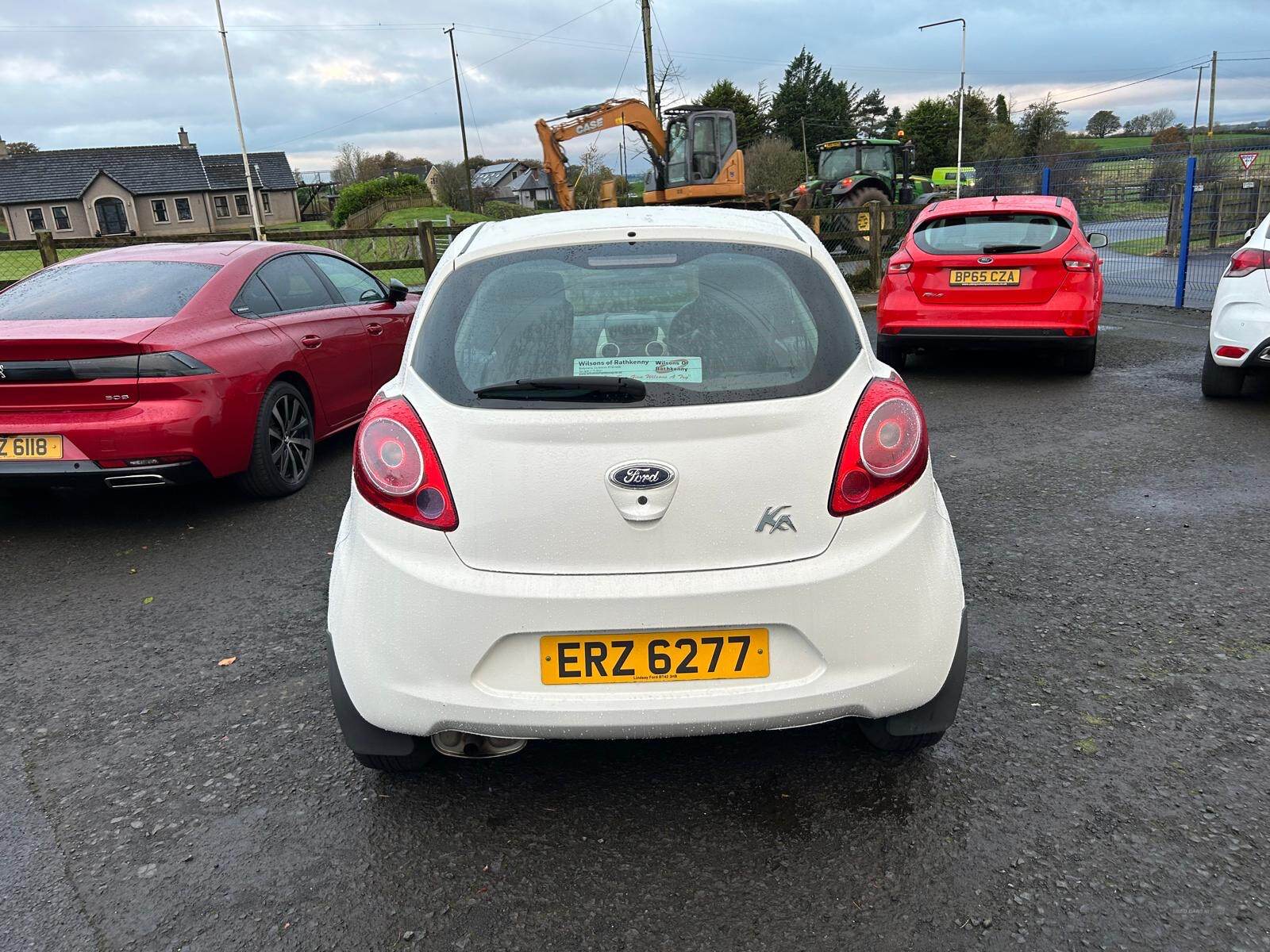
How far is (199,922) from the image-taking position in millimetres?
2268

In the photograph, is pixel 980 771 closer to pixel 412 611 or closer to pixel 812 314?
pixel 812 314

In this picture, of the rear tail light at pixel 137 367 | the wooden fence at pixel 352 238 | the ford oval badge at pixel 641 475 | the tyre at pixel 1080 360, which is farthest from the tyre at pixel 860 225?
the ford oval badge at pixel 641 475

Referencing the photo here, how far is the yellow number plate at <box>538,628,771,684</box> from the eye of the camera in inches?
89.4

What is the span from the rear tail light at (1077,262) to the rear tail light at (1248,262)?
1.17 meters

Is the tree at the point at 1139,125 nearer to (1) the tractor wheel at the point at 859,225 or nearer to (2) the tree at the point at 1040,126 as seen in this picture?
(2) the tree at the point at 1040,126

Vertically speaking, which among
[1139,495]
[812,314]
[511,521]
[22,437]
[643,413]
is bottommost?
Result: [1139,495]

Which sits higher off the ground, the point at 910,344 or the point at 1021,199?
the point at 1021,199

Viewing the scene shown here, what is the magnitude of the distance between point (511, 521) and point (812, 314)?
0.97 metres

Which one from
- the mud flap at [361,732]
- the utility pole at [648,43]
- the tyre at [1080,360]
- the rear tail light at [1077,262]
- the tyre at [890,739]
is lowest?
the tyre at [1080,360]

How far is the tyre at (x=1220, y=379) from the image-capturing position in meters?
7.13

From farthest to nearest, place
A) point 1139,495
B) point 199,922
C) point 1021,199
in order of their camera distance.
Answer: point 1021,199 < point 1139,495 < point 199,922

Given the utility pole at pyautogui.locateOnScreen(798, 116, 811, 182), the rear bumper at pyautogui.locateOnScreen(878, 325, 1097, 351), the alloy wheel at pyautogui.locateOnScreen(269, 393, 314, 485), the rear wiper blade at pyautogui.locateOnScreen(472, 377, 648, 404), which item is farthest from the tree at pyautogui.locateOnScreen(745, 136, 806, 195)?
the rear wiper blade at pyautogui.locateOnScreen(472, 377, 648, 404)

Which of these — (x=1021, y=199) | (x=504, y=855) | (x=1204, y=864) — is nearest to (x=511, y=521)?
(x=504, y=855)

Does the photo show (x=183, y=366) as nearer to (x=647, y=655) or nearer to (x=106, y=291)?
(x=106, y=291)
